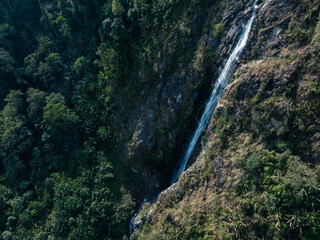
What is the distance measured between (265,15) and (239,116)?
11.1 m

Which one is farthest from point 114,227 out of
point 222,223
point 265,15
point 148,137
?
point 265,15

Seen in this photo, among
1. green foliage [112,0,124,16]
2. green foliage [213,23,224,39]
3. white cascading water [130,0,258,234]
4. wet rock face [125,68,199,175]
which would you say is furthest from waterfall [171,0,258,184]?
green foliage [112,0,124,16]

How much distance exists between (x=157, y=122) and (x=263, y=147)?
1542cm

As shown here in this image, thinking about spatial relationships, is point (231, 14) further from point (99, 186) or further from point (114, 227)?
point (114, 227)

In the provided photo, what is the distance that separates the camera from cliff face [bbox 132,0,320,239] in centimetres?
1680

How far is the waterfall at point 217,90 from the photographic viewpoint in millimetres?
23594

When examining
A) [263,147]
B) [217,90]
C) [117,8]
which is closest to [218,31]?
[217,90]

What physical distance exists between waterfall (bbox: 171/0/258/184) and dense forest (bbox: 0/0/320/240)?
35.5 inches

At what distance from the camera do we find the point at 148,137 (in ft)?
104

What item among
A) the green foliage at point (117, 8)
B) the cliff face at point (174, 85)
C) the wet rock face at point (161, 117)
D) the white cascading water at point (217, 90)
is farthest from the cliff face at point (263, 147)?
the green foliage at point (117, 8)

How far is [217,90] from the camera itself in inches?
1001

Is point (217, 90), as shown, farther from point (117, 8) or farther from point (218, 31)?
point (117, 8)

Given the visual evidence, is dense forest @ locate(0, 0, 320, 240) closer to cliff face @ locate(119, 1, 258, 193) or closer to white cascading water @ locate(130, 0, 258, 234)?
cliff face @ locate(119, 1, 258, 193)

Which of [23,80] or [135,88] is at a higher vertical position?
[23,80]
